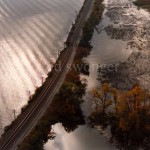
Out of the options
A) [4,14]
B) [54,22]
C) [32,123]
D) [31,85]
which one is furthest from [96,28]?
[32,123]

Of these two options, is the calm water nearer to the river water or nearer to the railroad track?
the railroad track

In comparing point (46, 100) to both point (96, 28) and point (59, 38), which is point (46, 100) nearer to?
point (59, 38)

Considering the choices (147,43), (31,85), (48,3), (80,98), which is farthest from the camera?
(48,3)

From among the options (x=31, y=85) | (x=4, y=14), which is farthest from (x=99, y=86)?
(x=4, y=14)

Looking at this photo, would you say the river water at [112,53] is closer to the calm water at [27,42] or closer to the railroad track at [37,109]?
the railroad track at [37,109]

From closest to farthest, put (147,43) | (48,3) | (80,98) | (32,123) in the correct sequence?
(32,123) < (80,98) < (147,43) < (48,3)

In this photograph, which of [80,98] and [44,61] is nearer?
[80,98]
